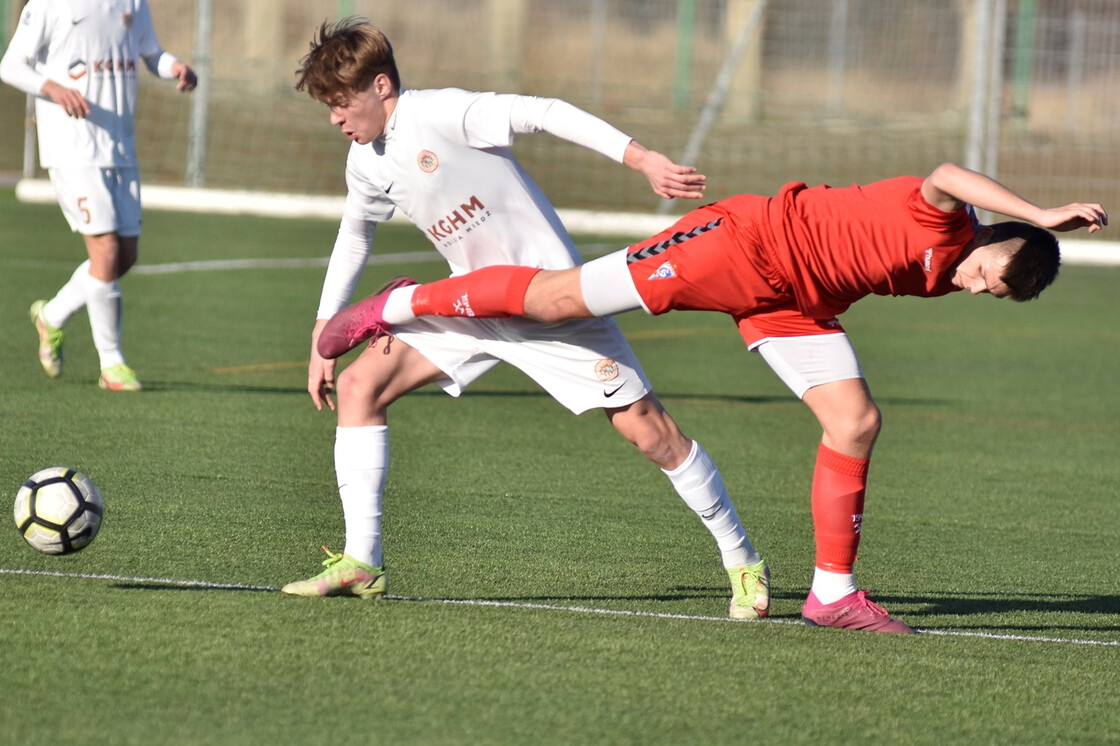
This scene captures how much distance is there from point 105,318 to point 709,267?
543cm

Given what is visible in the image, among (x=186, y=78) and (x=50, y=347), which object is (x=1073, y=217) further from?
(x=50, y=347)

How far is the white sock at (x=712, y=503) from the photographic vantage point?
545cm

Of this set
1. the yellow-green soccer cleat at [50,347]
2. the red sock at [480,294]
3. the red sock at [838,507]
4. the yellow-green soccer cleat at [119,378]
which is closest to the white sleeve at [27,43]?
the yellow-green soccer cleat at [50,347]

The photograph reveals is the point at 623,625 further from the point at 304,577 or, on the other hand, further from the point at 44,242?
the point at 44,242

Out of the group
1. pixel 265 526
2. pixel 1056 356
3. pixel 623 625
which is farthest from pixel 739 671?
pixel 1056 356

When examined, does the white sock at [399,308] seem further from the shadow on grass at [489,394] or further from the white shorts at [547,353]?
the shadow on grass at [489,394]

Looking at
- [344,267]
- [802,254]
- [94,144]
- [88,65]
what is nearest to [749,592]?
[802,254]

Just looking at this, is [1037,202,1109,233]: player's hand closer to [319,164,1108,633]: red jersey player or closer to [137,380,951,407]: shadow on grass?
[319,164,1108,633]: red jersey player

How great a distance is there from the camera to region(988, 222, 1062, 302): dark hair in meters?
4.93

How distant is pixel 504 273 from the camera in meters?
5.22

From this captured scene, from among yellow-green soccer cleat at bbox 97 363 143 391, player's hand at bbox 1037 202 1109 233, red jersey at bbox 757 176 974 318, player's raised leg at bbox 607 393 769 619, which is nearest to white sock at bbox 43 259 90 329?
yellow-green soccer cleat at bbox 97 363 143 391

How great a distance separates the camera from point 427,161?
5273mm

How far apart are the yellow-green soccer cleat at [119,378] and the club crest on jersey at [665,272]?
5.21m

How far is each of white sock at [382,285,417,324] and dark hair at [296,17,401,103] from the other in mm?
624
